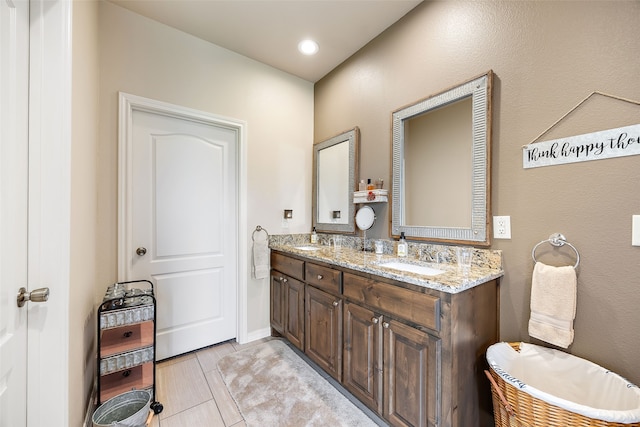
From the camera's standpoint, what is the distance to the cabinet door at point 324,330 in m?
1.73

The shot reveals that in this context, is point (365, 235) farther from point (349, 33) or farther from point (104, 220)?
point (104, 220)

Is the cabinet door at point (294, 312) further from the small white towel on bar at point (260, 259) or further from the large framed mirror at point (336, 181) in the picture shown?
the large framed mirror at point (336, 181)

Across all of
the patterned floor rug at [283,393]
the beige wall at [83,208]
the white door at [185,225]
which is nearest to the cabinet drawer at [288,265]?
the white door at [185,225]

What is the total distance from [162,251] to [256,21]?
6.61 feet

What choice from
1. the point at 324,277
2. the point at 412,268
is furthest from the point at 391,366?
the point at 324,277

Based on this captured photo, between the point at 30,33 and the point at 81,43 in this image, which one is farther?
the point at 81,43

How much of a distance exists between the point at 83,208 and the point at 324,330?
1.63 meters

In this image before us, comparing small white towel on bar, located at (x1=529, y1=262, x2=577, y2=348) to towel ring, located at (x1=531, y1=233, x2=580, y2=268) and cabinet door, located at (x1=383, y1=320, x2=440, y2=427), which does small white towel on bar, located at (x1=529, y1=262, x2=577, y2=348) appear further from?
cabinet door, located at (x1=383, y1=320, x2=440, y2=427)

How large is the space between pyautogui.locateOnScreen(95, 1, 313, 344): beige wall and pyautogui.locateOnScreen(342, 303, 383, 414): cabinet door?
→ 1234 mm

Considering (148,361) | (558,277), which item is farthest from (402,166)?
(148,361)

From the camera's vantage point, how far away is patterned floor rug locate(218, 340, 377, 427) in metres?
1.57

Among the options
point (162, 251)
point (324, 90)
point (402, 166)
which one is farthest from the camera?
point (324, 90)

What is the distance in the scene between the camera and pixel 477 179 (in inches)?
61.2

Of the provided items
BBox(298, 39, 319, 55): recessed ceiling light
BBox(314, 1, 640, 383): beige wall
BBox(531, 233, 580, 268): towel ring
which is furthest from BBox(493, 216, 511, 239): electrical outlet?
BBox(298, 39, 319, 55): recessed ceiling light
